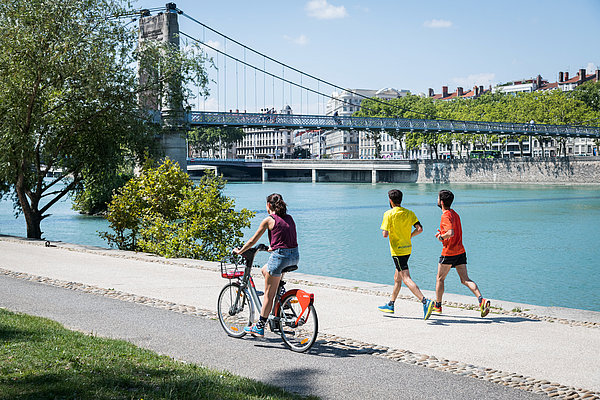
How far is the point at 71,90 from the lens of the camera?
1939 cm

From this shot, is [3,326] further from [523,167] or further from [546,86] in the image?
[546,86]

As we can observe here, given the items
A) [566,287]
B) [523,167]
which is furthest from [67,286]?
[523,167]

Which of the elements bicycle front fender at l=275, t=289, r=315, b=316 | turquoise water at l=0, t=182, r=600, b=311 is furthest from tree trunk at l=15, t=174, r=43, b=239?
bicycle front fender at l=275, t=289, r=315, b=316

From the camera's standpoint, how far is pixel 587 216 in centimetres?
3938

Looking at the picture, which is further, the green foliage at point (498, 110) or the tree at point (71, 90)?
the green foliage at point (498, 110)

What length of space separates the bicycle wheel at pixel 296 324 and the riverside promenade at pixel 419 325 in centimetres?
32

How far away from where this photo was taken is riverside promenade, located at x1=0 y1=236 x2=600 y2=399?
5852mm

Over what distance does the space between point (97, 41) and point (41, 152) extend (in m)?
3.55

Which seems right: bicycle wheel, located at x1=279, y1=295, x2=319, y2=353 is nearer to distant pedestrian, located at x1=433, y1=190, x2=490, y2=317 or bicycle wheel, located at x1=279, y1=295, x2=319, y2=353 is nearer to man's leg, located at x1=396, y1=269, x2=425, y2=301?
man's leg, located at x1=396, y1=269, x2=425, y2=301

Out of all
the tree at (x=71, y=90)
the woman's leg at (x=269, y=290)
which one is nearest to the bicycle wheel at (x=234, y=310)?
the woman's leg at (x=269, y=290)

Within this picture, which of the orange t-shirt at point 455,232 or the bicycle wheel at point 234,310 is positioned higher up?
the orange t-shirt at point 455,232

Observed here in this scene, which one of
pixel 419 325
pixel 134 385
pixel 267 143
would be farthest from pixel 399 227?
pixel 267 143

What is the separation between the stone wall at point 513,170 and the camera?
77.4 metres

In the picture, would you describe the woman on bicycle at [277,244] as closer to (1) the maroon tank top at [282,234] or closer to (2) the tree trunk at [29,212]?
(1) the maroon tank top at [282,234]
